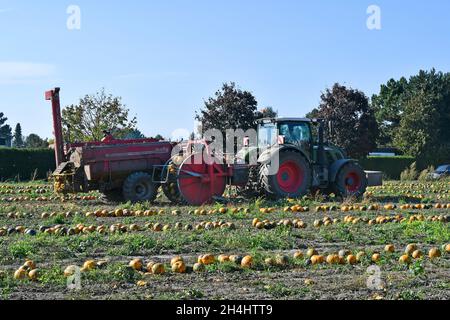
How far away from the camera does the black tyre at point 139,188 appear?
61.3 feet

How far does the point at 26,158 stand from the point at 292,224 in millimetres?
25782

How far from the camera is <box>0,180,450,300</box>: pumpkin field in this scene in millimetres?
7176

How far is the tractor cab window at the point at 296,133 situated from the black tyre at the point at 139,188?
4.07m

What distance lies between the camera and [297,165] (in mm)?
19234

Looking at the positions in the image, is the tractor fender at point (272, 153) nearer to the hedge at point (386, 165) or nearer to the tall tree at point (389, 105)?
the hedge at point (386, 165)

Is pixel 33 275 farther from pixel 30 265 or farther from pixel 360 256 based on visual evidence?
pixel 360 256

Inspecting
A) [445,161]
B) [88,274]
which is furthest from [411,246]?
[445,161]

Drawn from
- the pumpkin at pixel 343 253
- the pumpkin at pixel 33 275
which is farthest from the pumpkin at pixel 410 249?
the pumpkin at pixel 33 275

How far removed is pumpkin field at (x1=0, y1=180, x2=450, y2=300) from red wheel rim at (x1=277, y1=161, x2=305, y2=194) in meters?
2.86

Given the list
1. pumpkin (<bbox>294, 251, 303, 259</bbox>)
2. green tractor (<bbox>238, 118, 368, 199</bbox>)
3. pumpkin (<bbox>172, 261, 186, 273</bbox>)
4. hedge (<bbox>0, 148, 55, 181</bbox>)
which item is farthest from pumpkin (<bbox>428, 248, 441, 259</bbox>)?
hedge (<bbox>0, 148, 55, 181</bbox>)

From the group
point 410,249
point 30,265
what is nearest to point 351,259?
point 410,249
